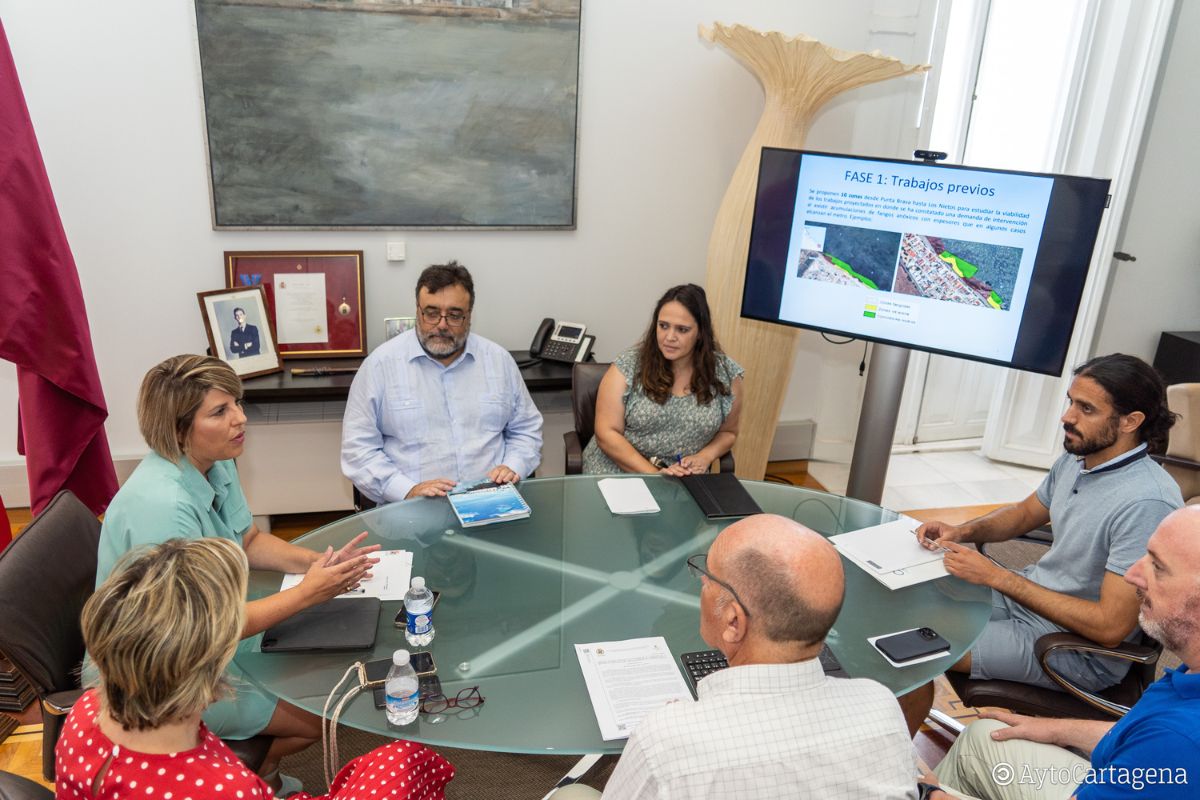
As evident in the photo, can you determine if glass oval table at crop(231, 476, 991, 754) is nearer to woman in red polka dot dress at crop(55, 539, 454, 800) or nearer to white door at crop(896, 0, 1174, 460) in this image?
woman in red polka dot dress at crop(55, 539, 454, 800)

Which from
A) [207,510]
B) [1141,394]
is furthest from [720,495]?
[207,510]

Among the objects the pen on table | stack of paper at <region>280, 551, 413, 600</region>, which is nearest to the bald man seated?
stack of paper at <region>280, 551, 413, 600</region>

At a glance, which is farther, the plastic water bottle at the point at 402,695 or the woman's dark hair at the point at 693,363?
the woman's dark hair at the point at 693,363

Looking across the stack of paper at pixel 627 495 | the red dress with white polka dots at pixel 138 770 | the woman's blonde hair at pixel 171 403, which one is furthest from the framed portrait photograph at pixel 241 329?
the red dress with white polka dots at pixel 138 770

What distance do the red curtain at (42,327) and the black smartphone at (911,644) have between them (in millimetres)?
2852

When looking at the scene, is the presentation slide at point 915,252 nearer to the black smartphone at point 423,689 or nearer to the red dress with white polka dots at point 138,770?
the black smartphone at point 423,689

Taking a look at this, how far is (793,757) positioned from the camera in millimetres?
1276

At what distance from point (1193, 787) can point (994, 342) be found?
2.09 meters

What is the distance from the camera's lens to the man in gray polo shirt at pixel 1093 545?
83.0 inches

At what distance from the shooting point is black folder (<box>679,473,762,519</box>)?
2539 millimetres

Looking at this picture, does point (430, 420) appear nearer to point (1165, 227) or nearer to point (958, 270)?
point (958, 270)

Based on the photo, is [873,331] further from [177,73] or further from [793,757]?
[177,73]

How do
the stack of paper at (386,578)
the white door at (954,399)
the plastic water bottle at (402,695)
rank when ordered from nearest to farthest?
the plastic water bottle at (402,695)
the stack of paper at (386,578)
the white door at (954,399)

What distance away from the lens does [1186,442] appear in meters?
3.34
